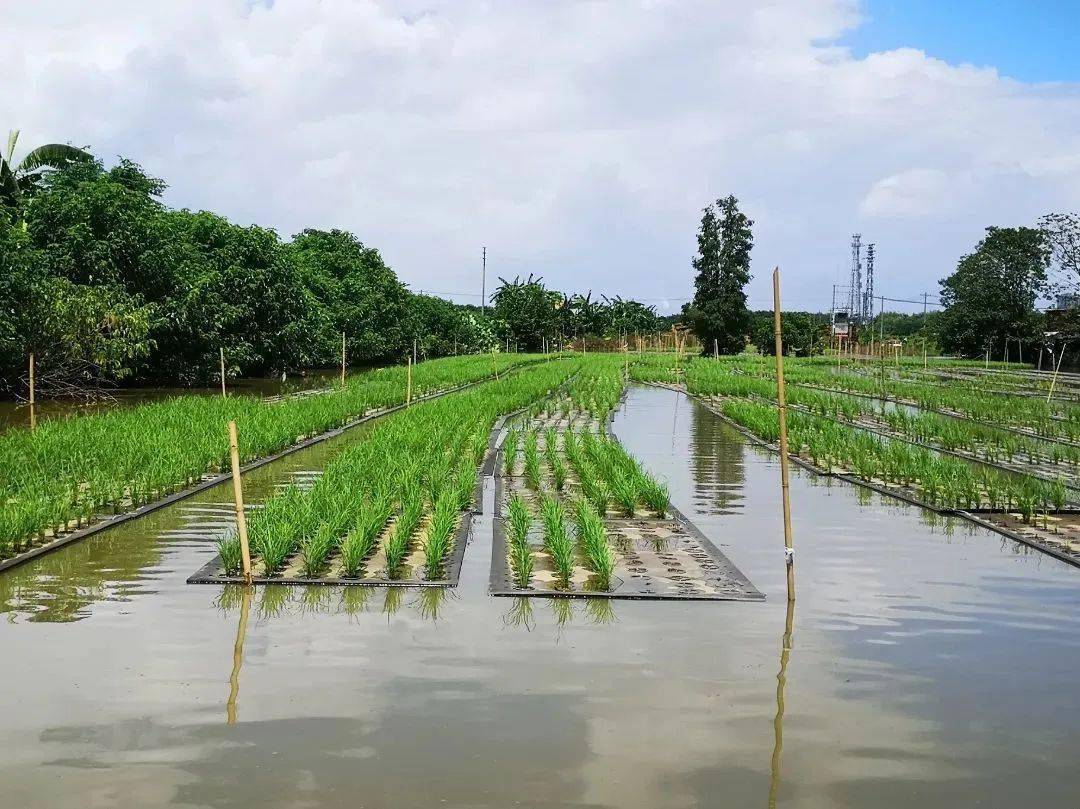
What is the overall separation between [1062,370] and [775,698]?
42.1 m

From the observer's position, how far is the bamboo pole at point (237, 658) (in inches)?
177

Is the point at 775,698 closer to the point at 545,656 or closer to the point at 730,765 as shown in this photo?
the point at 730,765

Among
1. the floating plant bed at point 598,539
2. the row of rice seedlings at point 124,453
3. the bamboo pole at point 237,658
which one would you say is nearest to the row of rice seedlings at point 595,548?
the floating plant bed at point 598,539

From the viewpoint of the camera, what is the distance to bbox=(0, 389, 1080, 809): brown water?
12.6 feet

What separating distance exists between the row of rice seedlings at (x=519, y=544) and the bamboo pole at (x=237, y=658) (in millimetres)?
1535

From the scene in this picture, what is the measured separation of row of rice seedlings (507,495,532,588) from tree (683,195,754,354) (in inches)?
1746

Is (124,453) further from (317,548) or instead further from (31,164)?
(31,164)

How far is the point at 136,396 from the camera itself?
2489cm

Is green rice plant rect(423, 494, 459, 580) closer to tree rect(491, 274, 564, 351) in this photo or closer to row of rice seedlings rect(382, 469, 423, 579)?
row of rice seedlings rect(382, 469, 423, 579)

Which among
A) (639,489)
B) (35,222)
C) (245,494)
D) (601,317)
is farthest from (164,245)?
(601,317)

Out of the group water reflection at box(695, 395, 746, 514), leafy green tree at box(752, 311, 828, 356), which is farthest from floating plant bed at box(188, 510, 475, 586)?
leafy green tree at box(752, 311, 828, 356)

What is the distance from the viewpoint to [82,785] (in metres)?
3.76

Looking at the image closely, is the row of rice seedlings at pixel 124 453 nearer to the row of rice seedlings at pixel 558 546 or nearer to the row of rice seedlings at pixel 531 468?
the row of rice seedlings at pixel 531 468

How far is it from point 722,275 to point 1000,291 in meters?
11.9
